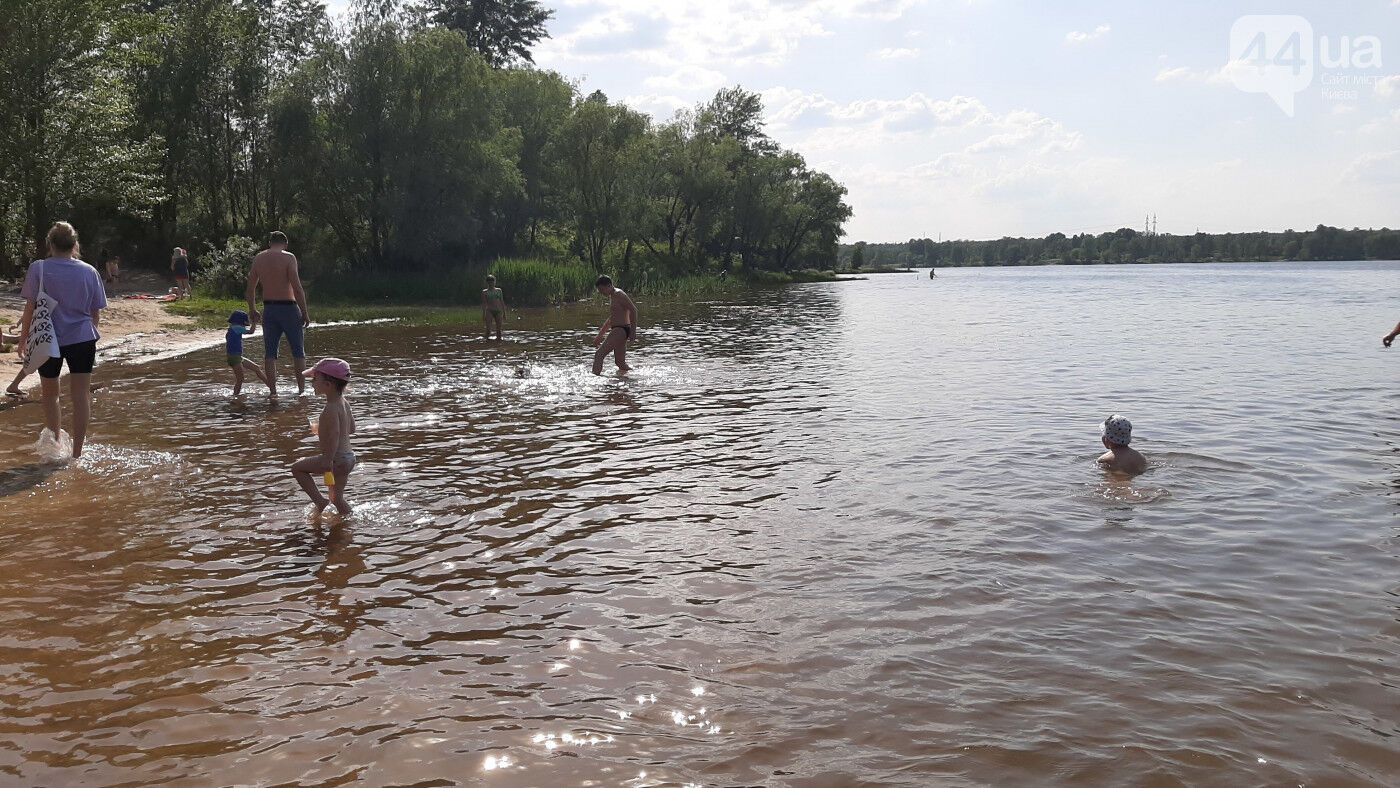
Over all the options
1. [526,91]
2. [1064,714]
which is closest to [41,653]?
[1064,714]

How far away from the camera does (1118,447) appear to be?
1041 cm

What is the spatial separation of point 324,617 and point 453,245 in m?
45.1

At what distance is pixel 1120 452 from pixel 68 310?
11811 millimetres

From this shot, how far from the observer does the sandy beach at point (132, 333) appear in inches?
723

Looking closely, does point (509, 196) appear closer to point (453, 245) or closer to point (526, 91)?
point (453, 245)

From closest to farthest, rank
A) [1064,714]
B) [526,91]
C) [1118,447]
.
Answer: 1. [1064,714]
2. [1118,447]
3. [526,91]

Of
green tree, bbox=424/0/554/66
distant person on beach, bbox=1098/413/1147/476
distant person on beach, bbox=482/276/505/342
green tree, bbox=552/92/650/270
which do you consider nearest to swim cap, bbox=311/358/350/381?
distant person on beach, bbox=1098/413/1147/476

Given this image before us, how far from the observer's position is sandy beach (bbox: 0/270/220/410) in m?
18.4

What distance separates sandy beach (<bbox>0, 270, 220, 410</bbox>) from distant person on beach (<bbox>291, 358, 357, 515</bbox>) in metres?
10.9

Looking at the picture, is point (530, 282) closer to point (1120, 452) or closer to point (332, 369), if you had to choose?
point (1120, 452)

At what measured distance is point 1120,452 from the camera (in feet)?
34.1

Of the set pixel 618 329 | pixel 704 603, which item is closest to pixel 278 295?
pixel 618 329

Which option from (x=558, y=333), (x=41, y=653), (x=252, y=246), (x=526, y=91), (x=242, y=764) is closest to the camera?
(x=242, y=764)

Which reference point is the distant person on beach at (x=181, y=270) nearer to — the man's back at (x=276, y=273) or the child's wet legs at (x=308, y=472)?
the man's back at (x=276, y=273)
